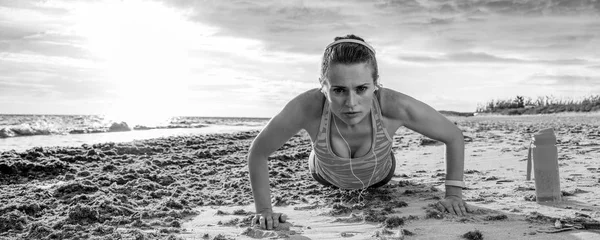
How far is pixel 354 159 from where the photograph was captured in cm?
403

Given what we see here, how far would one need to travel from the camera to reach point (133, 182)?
17.8 feet

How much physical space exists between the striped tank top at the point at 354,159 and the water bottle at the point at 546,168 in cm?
125

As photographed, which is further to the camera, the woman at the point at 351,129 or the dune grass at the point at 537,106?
the dune grass at the point at 537,106

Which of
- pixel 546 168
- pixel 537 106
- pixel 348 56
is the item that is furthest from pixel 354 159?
pixel 537 106

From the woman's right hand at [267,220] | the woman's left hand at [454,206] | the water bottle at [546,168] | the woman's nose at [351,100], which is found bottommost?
the woman's right hand at [267,220]

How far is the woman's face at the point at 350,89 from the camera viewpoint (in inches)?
128

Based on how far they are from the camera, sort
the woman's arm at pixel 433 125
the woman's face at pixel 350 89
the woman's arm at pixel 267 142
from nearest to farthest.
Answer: the woman's face at pixel 350 89 < the woman's arm at pixel 267 142 < the woman's arm at pixel 433 125

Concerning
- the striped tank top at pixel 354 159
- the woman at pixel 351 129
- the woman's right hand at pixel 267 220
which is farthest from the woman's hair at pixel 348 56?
the woman's right hand at pixel 267 220

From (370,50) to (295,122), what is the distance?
0.85 metres

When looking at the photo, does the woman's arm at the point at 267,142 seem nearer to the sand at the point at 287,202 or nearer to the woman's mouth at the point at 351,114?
the sand at the point at 287,202

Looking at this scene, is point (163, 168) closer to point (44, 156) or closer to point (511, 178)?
point (44, 156)

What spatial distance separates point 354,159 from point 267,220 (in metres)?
1.00

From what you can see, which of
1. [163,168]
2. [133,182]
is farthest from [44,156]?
[133,182]

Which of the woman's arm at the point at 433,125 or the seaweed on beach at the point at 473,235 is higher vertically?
the woman's arm at the point at 433,125
